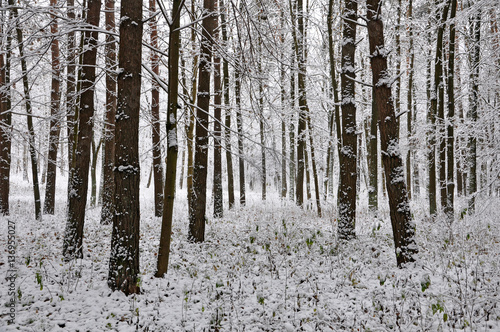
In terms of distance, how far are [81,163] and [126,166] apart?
2415 mm

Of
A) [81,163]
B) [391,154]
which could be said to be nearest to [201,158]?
[81,163]

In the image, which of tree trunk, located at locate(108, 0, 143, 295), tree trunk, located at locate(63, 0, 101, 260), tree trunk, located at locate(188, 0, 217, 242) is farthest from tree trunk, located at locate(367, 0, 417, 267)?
tree trunk, located at locate(63, 0, 101, 260)

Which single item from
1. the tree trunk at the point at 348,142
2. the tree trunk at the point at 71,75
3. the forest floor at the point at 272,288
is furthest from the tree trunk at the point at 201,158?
the tree trunk at the point at 348,142

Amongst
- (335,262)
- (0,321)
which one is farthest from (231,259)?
(0,321)

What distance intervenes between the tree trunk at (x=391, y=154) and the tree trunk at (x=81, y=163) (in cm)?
565

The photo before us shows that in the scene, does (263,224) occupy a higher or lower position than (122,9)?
lower

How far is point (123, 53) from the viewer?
439 centimetres

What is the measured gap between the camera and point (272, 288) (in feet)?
15.4

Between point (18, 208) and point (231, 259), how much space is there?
446 inches

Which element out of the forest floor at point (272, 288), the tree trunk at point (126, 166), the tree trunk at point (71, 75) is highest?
the tree trunk at point (71, 75)

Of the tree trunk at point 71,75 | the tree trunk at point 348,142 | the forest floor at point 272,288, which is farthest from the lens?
the tree trunk at point 348,142

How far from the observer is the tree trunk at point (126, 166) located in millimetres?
4316

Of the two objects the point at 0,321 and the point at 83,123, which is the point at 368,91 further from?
the point at 0,321

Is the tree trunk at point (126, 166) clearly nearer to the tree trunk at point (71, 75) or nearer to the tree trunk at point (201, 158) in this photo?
the tree trunk at point (71, 75)
